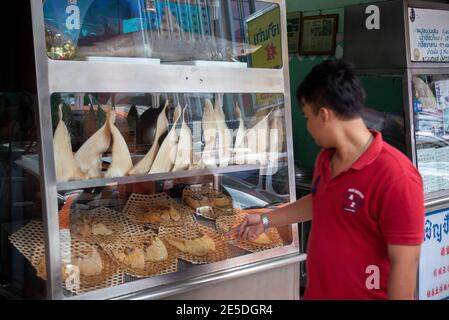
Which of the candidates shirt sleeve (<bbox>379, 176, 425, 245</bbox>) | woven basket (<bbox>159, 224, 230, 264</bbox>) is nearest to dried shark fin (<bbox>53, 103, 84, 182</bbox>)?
woven basket (<bbox>159, 224, 230, 264</bbox>)

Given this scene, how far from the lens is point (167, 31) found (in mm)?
2295

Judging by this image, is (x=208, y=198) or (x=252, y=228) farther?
(x=208, y=198)

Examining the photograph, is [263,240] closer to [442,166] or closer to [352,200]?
[352,200]

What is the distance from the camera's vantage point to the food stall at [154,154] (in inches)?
74.5

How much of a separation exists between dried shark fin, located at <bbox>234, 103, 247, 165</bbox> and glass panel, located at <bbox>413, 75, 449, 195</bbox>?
1310 millimetres

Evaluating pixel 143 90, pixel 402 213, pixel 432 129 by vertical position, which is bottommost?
pixel 402 213

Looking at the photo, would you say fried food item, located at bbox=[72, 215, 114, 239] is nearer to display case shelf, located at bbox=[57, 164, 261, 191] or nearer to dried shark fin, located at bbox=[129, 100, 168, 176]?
display case shelf, located at bbox=[57, 164, 261, 191]

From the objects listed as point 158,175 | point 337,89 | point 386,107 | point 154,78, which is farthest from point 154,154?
point 386,107

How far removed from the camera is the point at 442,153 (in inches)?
134

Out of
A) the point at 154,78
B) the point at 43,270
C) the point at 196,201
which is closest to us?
the point at 43,270

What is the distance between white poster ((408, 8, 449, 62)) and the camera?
3.07 meters

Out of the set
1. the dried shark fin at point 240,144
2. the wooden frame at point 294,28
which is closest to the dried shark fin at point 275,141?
the dried shark fin at point 240,144

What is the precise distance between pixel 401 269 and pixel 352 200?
0.25 meters

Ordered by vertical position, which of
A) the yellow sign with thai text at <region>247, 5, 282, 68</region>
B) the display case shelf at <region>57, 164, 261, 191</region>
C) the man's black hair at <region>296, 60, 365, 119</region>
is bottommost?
the display case shelf at <region>57, 164, 261, 191</region>
